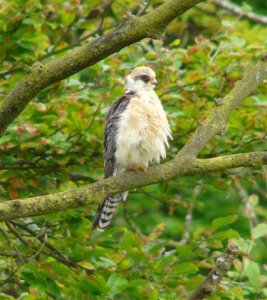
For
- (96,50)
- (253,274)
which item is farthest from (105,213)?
(253,274)

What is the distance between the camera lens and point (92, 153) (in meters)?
6.00

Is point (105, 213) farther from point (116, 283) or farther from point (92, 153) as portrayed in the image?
point (116, 283)

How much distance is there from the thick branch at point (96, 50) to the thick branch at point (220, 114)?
2.36 feet

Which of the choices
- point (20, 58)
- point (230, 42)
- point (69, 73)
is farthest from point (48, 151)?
point (69, 73)

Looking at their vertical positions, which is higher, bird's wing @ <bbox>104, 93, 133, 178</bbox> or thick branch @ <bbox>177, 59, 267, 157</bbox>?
bird's wing @ <bbox>104, 93, 133, 178</bbox>

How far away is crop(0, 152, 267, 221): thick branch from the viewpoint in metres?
3.95

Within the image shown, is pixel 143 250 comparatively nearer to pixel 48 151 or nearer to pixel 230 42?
pixel 48 151

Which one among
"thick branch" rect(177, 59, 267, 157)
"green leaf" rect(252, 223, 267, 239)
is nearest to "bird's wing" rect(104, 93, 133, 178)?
"thick branch" rect(177, 59, 267, 157)

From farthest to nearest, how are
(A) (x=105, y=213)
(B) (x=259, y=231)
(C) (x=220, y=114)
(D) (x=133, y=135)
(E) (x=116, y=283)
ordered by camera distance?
(A) (x=105, y=213) < (D) (x=133, y=135) < (E) (x=116, y=283) < (C) (x=220, y=114) < (B) (x=259, y=231)

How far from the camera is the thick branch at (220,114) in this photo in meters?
4.40

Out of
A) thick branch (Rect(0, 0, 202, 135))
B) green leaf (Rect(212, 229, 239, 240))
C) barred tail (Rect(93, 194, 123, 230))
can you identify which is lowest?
green leaf (Rect(212, 229, 239, 240))

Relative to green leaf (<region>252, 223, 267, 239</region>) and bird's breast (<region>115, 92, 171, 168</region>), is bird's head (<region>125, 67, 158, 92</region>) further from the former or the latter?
green leaf (<region>252, 223, 267, 239</region>)

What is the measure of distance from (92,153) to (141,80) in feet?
1.94

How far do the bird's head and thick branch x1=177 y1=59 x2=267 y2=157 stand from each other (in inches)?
46.6
